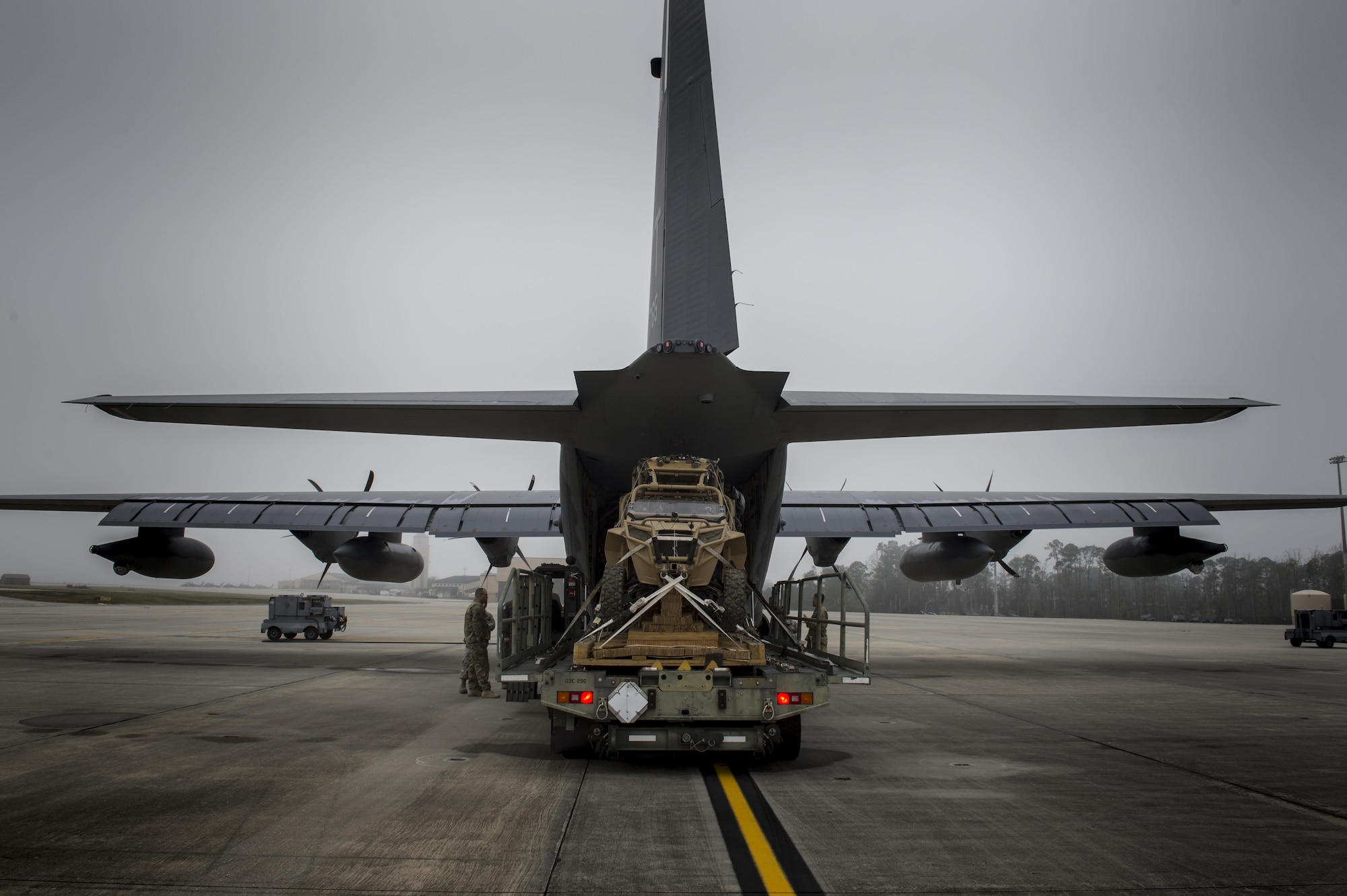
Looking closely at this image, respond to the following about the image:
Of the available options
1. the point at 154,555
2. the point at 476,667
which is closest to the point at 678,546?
the point at 476,667

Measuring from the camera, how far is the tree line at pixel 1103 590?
213 feet

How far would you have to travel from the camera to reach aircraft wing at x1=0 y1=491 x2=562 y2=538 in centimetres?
1616

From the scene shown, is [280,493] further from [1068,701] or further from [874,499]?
[1068,701]

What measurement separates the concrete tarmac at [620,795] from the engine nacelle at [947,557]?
4.31 metres

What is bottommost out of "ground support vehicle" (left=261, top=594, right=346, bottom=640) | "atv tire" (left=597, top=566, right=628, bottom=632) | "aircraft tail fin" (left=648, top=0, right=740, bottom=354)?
"ground support vehicle" (left=261, top=594, right=346, bottom=640)

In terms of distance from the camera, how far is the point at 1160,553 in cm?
1703

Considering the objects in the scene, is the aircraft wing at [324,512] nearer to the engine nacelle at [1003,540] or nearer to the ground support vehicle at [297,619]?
the ground support vehicle at [297,619]

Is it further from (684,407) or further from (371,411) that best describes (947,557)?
(371,411)

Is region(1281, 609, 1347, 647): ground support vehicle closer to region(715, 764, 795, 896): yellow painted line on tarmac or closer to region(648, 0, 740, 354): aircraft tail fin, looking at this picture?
region(648, 0, 740, 354): aircraft tail fin

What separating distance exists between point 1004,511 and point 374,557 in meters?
13.5

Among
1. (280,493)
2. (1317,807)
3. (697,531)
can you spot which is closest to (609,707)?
(697,531)

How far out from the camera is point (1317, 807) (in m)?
5.76

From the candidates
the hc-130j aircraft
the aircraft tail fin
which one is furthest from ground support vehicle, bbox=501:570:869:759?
the aircraft tail fin

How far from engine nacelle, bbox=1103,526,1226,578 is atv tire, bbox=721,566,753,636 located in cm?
1319
